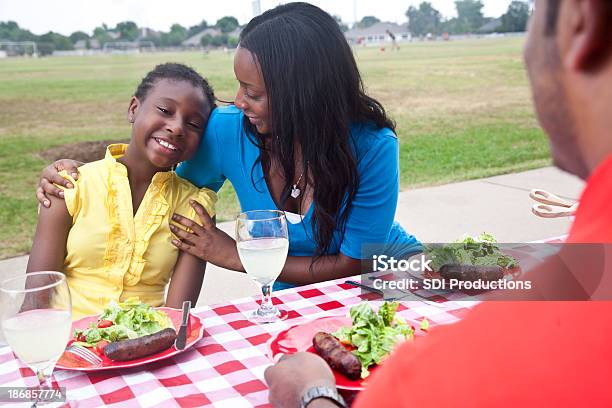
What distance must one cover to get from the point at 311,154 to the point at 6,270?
353 cm

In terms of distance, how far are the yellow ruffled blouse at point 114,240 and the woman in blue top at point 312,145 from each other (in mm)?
98

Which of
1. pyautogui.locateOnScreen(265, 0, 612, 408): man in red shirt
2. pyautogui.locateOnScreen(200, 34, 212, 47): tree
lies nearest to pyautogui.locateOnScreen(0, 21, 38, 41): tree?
pyautogui.locateOnScreen(200, 34, 212, 47): tree

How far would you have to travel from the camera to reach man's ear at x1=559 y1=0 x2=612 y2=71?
0.52 m

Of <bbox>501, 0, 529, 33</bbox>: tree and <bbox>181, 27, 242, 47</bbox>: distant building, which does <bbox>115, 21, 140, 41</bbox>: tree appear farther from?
<bbox>501, 0, 529, 33</bbox>: tree

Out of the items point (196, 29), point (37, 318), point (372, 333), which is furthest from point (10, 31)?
point (372, 333)

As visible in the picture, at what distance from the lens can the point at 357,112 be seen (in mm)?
2414

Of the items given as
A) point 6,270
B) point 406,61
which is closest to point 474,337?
point 6,270

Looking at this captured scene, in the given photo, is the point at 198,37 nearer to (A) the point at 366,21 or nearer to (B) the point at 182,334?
(A) the point at 366,21

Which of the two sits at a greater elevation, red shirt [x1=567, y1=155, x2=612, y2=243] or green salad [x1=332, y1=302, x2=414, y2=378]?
red shirt [x1=567, y1=155, x2=612, y2=243]

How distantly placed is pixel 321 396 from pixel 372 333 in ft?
0.96

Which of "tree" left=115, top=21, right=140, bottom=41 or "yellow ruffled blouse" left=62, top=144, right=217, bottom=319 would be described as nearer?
"yellow ruffled blouse" left=62, top=144, right=217, bottom=319

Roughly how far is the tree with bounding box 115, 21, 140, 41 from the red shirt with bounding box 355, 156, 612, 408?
32.9m

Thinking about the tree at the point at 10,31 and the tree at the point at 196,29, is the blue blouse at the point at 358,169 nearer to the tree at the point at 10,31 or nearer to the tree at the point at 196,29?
the tree at the point at 10,31

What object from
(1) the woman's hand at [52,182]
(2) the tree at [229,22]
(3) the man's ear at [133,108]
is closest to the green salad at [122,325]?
A: (1) the woman's hand at [52,182]
